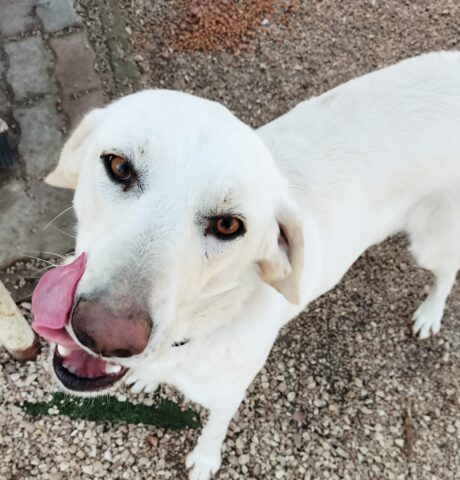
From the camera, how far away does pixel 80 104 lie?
161 inches

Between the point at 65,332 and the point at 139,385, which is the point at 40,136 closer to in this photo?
the point at 139,385

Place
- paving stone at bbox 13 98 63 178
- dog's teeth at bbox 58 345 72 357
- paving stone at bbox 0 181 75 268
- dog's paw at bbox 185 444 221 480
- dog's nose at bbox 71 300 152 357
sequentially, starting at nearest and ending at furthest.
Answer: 1. dog's nose at bbox 71 300 152 357
2. dog's teeth at bbox 58 345 72 357
3. dog's paw at bbox 185 444 221 480
4. paving stone at bbox 0 181 75 268
5. paving stone at bbox 13 98 63 178

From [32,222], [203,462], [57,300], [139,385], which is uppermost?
[57,300]

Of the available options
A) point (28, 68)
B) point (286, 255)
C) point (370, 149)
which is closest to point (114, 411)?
point (286, 255)

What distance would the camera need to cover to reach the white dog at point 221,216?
1828mm

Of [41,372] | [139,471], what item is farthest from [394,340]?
[41,372]

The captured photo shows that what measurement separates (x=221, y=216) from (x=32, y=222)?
211cm

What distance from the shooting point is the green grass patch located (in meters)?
3.40

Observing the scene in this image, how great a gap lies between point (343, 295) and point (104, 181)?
245 centimetres

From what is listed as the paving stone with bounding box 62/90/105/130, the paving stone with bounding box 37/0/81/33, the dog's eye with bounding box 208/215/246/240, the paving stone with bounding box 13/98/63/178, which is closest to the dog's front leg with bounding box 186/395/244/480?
the dog's eye with bounding box 208/215/246/240

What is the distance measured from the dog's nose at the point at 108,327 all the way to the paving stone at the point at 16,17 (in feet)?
10.6

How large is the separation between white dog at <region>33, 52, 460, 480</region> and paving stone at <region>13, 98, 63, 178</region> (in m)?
1.45

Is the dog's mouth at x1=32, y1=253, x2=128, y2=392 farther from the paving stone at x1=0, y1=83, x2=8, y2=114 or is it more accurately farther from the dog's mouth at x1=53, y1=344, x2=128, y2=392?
the paving stone at x1=0, y1=83, x2=8, y2=114

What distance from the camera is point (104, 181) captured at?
6.72ft
